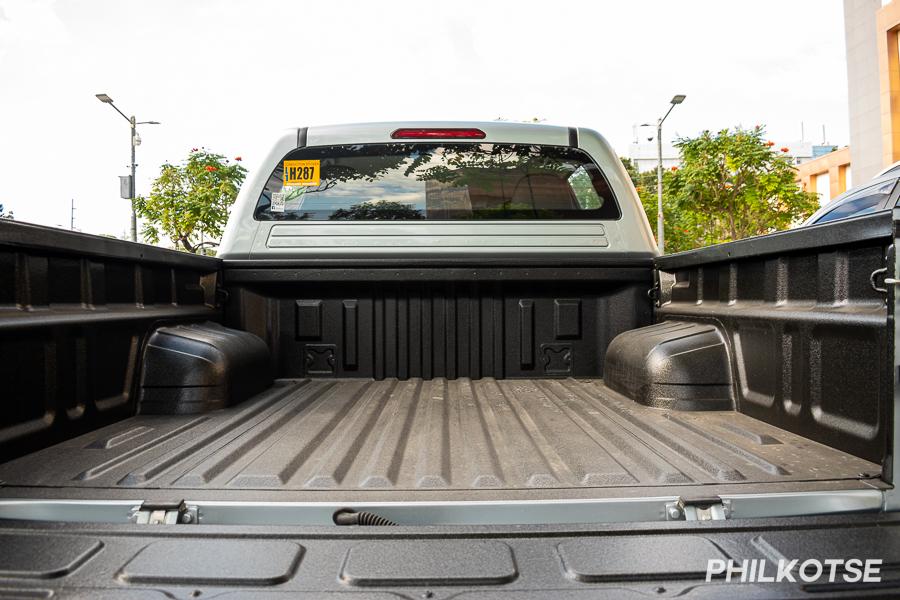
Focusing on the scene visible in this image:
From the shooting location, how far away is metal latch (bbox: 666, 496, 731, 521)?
1.44m

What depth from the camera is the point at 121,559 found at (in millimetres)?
1187

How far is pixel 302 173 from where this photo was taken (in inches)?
124

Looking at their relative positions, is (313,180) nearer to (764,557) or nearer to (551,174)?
(551,174)

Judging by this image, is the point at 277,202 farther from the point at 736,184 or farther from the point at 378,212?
the point at 736,184

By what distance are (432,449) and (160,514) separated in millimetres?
851

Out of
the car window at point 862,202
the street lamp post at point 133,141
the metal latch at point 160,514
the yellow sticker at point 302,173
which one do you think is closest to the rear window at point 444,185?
the yellow sticker at point 302,173

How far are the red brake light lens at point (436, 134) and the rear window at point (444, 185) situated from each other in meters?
0.04

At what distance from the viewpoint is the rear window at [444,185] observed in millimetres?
3164

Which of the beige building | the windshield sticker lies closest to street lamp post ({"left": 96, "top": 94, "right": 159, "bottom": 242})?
the windshield sticker

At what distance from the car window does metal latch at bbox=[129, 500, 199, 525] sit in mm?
5605

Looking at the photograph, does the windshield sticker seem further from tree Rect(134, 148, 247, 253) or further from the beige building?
the beige building

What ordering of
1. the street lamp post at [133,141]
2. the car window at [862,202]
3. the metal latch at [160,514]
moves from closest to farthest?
the metal latch at [160,514]
the car window at [862,202]
the street lamp post at [133,141]

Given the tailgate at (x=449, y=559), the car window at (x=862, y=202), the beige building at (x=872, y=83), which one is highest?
the beige building at (x=872, y=83)

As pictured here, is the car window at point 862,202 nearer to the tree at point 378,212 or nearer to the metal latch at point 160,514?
the tree at point 378,212
